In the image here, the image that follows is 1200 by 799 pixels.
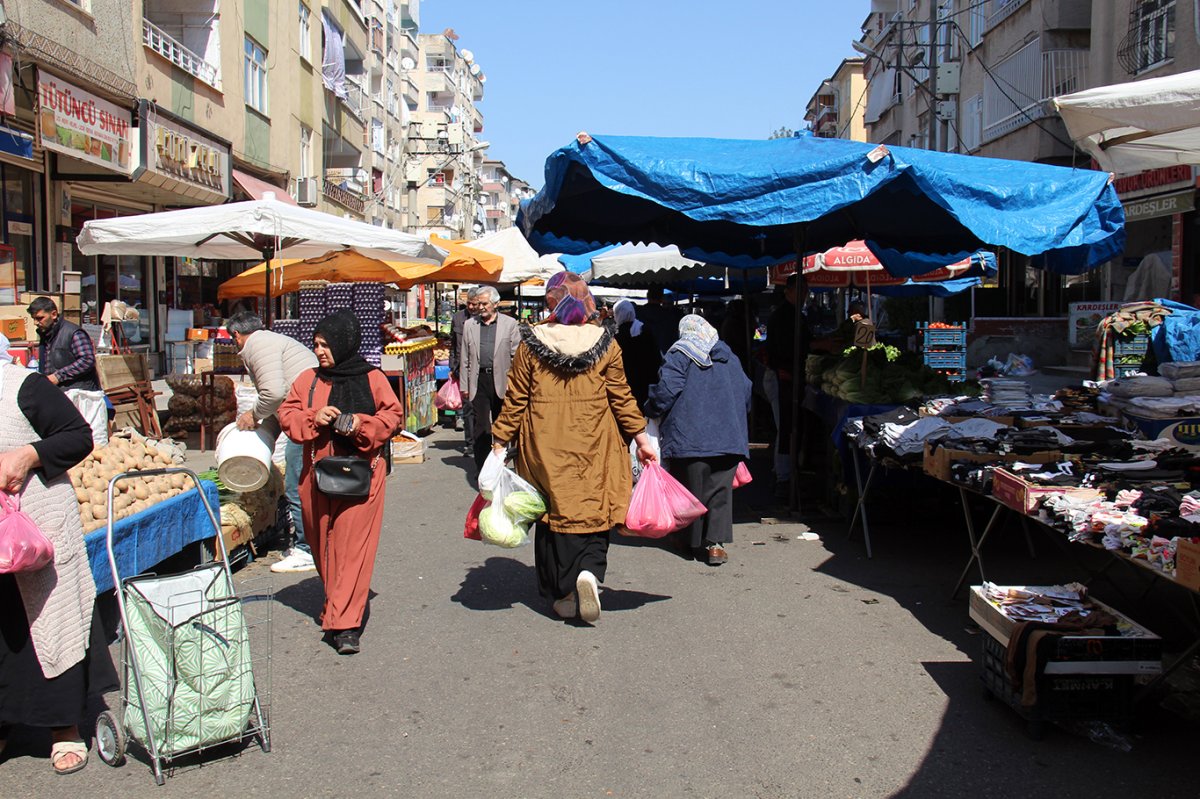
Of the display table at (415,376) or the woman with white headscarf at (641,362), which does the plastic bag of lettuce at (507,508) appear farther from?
the display table at (415,376)

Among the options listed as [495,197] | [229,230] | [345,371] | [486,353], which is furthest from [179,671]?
[495,197]

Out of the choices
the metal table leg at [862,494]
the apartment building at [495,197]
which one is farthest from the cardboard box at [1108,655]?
the apartment building at [495,197]

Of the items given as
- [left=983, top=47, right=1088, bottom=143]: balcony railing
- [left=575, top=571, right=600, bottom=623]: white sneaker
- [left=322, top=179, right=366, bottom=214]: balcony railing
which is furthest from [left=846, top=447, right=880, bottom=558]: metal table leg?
[left=322, top=179, right=366, bottom=214]: balcony railing

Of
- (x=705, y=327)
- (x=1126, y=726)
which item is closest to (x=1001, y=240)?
(x=705, y=327)

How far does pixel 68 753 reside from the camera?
13.0 ft

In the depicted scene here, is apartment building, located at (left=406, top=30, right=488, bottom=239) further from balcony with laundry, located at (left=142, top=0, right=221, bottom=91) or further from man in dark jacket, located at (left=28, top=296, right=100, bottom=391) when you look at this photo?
man in dark jacket, located at (left=28, top=296, right=100, bottom=391)

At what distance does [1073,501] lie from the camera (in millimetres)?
4746

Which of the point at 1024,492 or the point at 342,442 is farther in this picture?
the point at 342,442

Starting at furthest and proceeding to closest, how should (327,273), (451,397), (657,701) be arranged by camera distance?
(327,273) → (451,397) → (657,701)

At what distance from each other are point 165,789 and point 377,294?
27.8ft

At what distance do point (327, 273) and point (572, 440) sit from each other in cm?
885

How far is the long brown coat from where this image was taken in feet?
19.2

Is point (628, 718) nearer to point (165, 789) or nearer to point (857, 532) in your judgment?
point (165, 789)

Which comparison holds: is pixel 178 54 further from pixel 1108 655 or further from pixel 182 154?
pixel 1108 655
